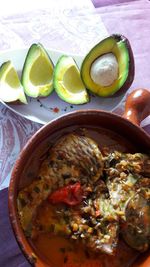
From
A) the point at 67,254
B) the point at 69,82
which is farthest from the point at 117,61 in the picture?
the point at 67,254

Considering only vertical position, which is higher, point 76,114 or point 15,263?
point 76,114

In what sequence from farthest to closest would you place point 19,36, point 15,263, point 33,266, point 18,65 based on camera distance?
point 19,36 < point 18,65 < point 15,263 < point 33,266

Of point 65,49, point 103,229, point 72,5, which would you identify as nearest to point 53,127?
point 103,229

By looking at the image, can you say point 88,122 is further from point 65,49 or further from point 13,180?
point 65,49

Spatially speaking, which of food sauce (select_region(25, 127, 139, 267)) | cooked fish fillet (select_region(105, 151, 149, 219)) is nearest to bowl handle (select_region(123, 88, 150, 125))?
cooked fish fillet (select_region(105, 151, 149, 219))

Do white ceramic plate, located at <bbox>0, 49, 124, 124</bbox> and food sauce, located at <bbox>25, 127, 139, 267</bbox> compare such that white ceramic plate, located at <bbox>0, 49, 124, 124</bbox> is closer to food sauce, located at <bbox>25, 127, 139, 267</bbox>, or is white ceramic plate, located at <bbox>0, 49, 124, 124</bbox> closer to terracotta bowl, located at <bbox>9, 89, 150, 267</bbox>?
terracotta bowl, located at <bbox>9, 89, 150, 267</bbox>

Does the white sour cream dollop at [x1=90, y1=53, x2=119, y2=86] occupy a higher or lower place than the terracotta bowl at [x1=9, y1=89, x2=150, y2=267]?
higher

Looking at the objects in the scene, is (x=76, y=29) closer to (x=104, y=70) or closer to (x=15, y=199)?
(x=104, y=70)

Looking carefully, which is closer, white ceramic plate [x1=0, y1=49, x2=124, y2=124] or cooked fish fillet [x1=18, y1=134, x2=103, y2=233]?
cooked fish fillet [x1=18, y1=134, x2=103, y2=233]
